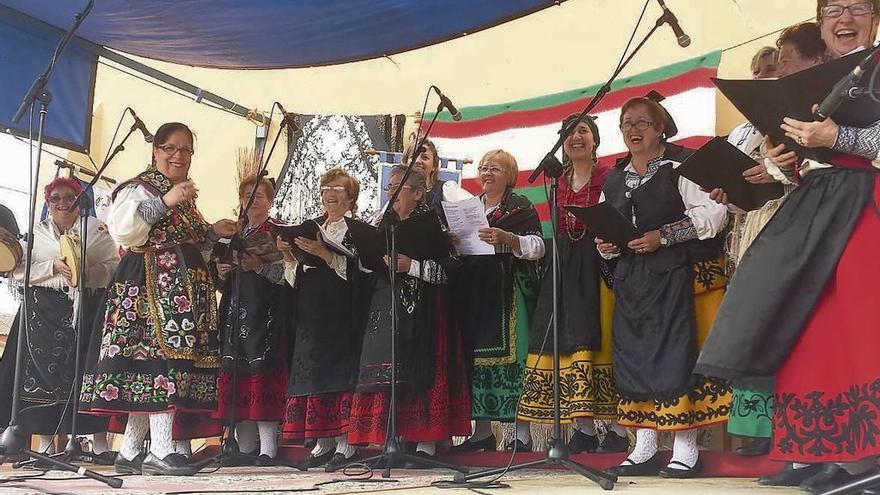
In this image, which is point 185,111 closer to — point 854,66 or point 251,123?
point 251,123

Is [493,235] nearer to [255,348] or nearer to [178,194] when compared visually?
[178,194]

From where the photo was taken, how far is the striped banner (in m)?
4.93

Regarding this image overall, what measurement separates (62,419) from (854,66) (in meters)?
4.04

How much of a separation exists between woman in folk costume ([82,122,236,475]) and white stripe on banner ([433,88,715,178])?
2026mm

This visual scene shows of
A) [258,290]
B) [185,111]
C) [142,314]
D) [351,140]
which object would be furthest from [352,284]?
[185,111]

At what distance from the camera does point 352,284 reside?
4.59 metres

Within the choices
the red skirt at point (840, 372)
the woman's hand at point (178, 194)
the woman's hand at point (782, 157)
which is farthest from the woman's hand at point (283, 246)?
the red skirt at point (840, 372)

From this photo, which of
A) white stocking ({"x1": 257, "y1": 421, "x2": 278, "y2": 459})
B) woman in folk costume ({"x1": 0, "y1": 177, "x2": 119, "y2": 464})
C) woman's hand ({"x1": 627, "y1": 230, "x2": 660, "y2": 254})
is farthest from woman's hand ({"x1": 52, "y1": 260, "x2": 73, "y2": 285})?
woman's hand ({"x1": 627, "y1": 230, "x2": 660, "y2": 254})

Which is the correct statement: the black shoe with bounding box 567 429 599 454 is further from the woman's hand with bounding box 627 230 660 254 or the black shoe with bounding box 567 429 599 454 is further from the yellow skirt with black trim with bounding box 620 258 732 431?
the woman's hand with bounding box 627 230 660 254

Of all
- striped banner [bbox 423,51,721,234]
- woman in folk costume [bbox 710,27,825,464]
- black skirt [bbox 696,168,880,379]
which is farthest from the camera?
striped banner [bbox 423,51,721,234]

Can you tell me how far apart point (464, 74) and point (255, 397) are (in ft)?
9.52

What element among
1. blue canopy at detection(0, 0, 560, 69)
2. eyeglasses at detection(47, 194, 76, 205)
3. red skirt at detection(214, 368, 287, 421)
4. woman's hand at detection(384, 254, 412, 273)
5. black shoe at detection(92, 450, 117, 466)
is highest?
blue canopy at detection(0, 0, 560, 69)

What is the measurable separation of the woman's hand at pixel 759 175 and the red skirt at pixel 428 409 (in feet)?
6.38

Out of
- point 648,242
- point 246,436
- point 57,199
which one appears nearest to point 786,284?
point 648,242
